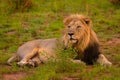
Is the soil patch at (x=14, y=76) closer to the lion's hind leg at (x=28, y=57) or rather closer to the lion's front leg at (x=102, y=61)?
the lion's hind leg at (x=28, y=57)

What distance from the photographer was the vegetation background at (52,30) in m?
6.21

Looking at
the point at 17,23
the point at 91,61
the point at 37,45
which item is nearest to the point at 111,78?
the point at 91,61

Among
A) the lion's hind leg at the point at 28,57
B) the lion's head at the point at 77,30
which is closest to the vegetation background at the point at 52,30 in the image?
the lion's hind leg at the point at 28,57

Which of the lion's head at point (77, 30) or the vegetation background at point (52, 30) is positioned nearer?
the vegetation background at point (52, 30)

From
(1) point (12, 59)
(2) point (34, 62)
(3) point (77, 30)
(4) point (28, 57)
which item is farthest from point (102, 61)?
(1) point (12, 59)

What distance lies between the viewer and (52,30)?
9984 millimetres

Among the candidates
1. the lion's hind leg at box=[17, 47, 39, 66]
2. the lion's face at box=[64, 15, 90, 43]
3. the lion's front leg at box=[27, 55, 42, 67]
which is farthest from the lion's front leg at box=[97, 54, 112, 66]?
the lion's hind leg at box=[17, 47, 39, 66]

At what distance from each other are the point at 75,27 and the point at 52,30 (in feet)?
11.5

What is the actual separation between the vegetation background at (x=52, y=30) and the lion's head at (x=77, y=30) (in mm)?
229

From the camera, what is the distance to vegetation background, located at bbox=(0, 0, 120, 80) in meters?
6.21

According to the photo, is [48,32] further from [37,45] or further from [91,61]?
[91,61]

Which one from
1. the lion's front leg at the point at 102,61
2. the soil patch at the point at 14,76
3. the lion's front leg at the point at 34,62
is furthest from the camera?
the lion's front leg at the point at 34,62

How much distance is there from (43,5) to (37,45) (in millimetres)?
5421

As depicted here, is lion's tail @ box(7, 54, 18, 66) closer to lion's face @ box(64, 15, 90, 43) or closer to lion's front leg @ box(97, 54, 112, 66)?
lion's face @ box(64, 15, 90, 43)
